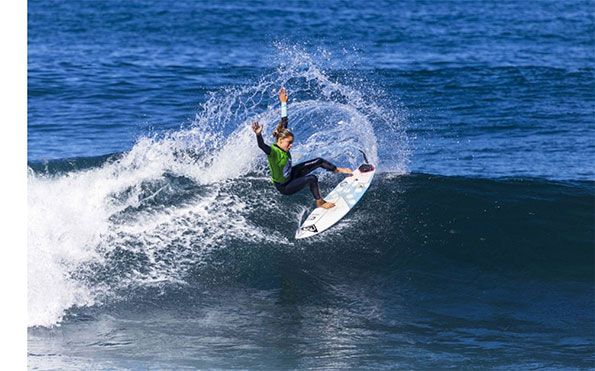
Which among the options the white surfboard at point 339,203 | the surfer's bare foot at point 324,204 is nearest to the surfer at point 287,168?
the surfer's bare foot at point 324,204

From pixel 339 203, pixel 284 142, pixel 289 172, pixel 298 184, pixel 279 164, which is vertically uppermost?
pixel 284 142

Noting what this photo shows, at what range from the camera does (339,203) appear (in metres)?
14.3

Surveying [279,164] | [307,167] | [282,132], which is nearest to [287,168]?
[279,164]

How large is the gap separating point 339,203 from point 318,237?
0.65 metres

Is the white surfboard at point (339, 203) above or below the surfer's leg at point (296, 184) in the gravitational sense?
below

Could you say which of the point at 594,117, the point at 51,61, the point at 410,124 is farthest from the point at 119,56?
the point at 594,117

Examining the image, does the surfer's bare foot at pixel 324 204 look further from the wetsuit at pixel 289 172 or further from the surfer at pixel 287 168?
the wetsuit at pixel 289 172

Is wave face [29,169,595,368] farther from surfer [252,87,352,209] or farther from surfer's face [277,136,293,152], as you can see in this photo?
surfer's face [277,136,293,152]

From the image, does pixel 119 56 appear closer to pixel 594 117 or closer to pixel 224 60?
pixel 224 60

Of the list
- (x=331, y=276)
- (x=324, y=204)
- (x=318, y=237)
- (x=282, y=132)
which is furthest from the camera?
(x=318, y=237)

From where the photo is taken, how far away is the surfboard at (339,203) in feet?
46.4

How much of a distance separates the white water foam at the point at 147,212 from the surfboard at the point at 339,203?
0.55 m

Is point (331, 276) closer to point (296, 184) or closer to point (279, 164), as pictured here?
point (296, 184)

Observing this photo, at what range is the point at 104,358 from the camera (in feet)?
A: 36.4
